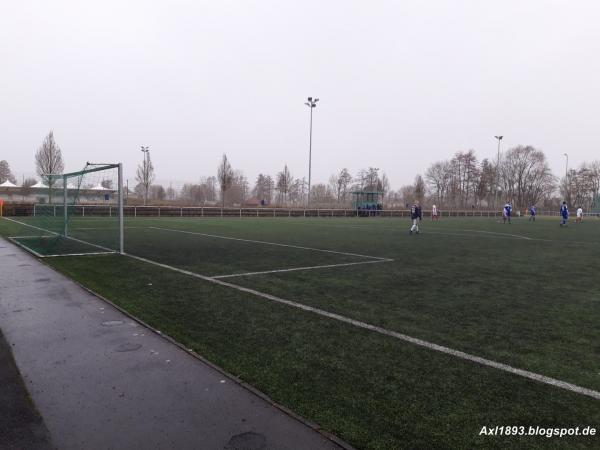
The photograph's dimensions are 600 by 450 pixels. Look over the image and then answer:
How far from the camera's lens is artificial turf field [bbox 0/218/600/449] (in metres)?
3.22

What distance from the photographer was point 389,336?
5.14 meters

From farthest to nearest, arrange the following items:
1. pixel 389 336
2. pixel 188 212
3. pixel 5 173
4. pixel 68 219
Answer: pixel 5 173 < pixel 188 212 < pixel 68 219 < pixel 389 336

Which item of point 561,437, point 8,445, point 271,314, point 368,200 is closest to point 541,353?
point 561,437

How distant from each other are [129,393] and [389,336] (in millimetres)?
3085

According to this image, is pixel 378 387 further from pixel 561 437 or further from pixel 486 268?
pixel 486 268

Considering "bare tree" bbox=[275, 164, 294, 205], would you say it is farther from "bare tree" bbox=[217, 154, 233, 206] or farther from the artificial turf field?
the artificial turf field

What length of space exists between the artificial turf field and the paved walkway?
29cm

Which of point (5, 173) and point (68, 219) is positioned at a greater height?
point (5, 173)

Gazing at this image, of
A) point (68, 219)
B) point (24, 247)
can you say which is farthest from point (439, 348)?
point (68, 219)

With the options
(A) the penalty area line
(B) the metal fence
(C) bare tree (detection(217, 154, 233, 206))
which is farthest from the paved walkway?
(C) bare tree (detection(217, 154, 233, 206))

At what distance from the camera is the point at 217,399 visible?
11.3ft

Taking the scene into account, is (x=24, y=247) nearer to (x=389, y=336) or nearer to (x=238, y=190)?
(x=389, y=336)

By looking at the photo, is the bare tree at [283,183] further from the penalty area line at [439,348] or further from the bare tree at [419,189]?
the penalty area line at [439,348]

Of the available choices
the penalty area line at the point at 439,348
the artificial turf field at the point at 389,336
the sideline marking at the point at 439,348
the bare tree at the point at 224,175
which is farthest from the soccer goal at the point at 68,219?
the bare tree at the point at 224,175
